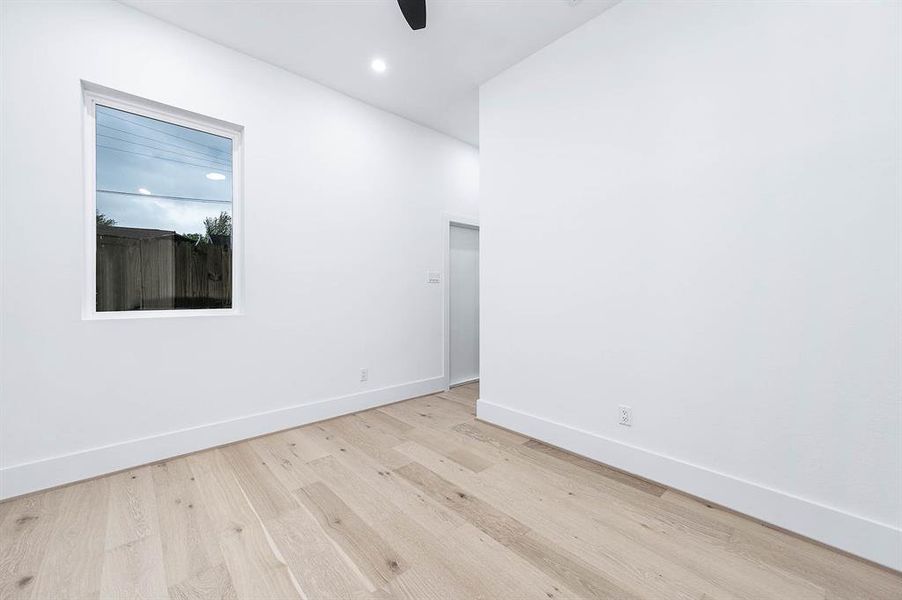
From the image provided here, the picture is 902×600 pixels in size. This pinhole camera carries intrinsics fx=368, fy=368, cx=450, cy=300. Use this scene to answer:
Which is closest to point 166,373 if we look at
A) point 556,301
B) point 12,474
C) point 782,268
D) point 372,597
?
point 12,474

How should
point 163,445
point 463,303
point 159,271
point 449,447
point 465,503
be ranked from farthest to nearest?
point 463,303
point 449,447
point 159,271
point 163,445
point 465,503

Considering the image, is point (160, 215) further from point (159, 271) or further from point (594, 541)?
point (594, 541)

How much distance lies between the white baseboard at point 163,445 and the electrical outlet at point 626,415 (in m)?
2.15

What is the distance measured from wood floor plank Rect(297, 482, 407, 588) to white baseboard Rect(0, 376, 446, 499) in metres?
0.99

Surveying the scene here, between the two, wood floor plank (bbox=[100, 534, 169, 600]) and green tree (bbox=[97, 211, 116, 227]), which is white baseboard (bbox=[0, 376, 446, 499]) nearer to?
wood floor plank (bbox=[100, 534, 169, 600])

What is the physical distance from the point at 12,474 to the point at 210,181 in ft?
6.76

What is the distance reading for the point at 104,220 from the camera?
7.66 feet

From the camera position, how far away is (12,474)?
1975 mm

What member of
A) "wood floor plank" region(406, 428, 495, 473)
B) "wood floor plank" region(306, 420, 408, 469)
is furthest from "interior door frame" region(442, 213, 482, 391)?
"wood floor plank" region(306, 420, 408, 469)

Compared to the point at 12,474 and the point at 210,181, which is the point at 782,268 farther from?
the point at 12,474

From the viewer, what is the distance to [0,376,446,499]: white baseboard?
202cm

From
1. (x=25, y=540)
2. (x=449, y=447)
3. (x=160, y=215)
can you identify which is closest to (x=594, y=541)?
(x=449, y=447)

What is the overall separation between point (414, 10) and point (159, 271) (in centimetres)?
235

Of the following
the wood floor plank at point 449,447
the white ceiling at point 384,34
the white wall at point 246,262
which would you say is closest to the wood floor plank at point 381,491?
the wood floor plank at point 449,447
